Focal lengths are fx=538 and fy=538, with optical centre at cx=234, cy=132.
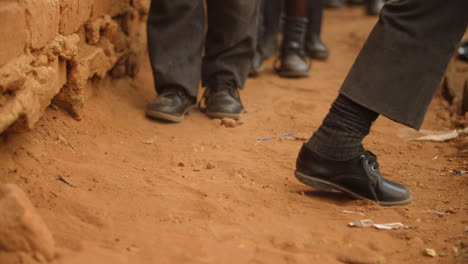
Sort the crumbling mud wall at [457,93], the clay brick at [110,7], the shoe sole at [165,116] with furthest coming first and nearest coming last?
1. the crumbling mud wall at [457,93]
2. the shoe sole at [165,116]
3. the clay brick at [110,7]

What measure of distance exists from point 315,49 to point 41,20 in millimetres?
3058

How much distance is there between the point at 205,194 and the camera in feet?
6.45

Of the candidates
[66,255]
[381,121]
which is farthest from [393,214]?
[381,121]

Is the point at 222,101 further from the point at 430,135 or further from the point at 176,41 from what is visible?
Result: the point at 430,135

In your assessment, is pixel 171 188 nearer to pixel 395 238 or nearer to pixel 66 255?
pixel 66 255

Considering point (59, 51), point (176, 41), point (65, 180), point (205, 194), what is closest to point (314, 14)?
point (176, 41)

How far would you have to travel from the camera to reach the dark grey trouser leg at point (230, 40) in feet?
9.50

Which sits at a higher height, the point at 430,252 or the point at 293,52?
the point at 430,252

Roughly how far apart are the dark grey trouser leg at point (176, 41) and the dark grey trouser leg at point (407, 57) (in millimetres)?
1242

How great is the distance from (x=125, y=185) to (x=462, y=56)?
12.0ft

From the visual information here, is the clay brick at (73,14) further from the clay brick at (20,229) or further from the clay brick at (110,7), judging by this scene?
the clay brick at (20,229)

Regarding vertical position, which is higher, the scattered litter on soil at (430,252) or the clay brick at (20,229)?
the clay brick at (20,229)

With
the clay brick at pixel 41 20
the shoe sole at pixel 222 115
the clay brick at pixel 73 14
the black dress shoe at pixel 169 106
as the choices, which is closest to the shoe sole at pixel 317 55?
the shoe sole at pixel 222 115

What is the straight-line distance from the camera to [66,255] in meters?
1.46
